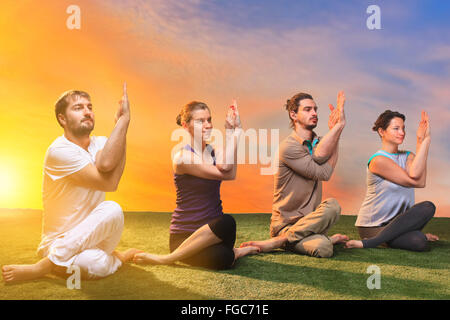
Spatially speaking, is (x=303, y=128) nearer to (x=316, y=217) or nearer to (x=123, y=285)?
Answer: (x=316, y=217)

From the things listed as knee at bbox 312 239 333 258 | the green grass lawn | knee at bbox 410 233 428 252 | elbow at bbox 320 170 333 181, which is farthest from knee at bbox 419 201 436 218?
knee at bbox 312 239 333 258

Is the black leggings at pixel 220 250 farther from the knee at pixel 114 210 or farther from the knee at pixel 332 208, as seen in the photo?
the knee at pixel 332 208

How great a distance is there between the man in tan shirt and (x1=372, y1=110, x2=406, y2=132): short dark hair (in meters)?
0.82

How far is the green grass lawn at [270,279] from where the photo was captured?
3018mm

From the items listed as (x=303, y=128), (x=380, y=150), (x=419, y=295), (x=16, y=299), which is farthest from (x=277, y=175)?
(x=16, y=299)

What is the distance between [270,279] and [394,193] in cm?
213

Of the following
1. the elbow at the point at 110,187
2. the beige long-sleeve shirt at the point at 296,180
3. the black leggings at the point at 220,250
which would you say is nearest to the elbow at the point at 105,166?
the elbow at the point at 110,187

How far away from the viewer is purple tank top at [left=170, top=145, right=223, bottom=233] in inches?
146

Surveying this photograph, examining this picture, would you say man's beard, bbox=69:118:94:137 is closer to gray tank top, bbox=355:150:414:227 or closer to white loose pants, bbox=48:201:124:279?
white loose pants, bbox=48:201:124:279

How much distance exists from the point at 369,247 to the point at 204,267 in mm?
2040

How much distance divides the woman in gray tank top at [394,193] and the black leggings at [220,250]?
1.69 meters

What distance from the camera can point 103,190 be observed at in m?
3.47

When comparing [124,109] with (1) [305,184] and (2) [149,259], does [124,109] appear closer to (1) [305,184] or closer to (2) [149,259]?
(2) [149,259]

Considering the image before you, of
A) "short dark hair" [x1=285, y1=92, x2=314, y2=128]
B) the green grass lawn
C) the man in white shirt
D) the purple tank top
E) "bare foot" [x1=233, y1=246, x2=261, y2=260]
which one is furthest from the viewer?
"short dark hair" [x1=285, y1=92, x2=314, y2=128]
